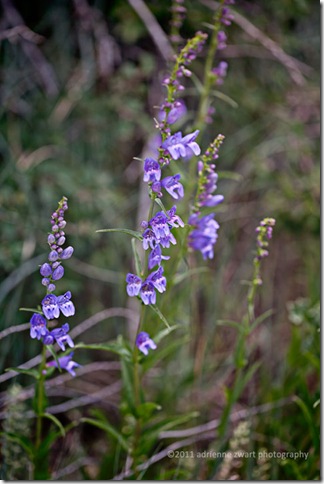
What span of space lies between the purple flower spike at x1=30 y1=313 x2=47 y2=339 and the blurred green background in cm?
65

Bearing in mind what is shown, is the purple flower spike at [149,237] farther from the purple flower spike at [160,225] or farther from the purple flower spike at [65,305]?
the purple flower spike at [65,305]

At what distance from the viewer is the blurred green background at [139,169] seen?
2.43 m

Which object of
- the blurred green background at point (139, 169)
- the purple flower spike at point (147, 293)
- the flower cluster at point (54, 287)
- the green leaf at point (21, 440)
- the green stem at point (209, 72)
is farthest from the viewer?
the blurred green background at point (139, 169)

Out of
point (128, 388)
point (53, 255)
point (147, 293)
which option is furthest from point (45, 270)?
point (128, 388)

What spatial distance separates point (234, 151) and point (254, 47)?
0.60 metres

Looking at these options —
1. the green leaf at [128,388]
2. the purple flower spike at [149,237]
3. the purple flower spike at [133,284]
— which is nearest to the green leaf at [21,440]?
the green leaf at [128,388]

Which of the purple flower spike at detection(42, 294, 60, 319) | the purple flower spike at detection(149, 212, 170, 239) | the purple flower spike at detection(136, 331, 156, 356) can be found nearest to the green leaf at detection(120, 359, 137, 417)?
the purple flower spike at detection(136, 331, 156, 356)

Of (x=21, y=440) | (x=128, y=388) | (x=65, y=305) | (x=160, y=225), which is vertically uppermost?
(x=160, y=225)

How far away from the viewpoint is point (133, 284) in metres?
1.56

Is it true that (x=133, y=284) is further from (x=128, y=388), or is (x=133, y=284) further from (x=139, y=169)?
(x=139, y=169)

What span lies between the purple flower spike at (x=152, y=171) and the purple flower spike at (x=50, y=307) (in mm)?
441

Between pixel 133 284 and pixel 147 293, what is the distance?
0.05 m

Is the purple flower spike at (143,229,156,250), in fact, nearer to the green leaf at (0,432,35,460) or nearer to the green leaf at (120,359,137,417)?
the green leaf at (120,359,137,417)

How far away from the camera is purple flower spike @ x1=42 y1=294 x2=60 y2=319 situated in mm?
1476
